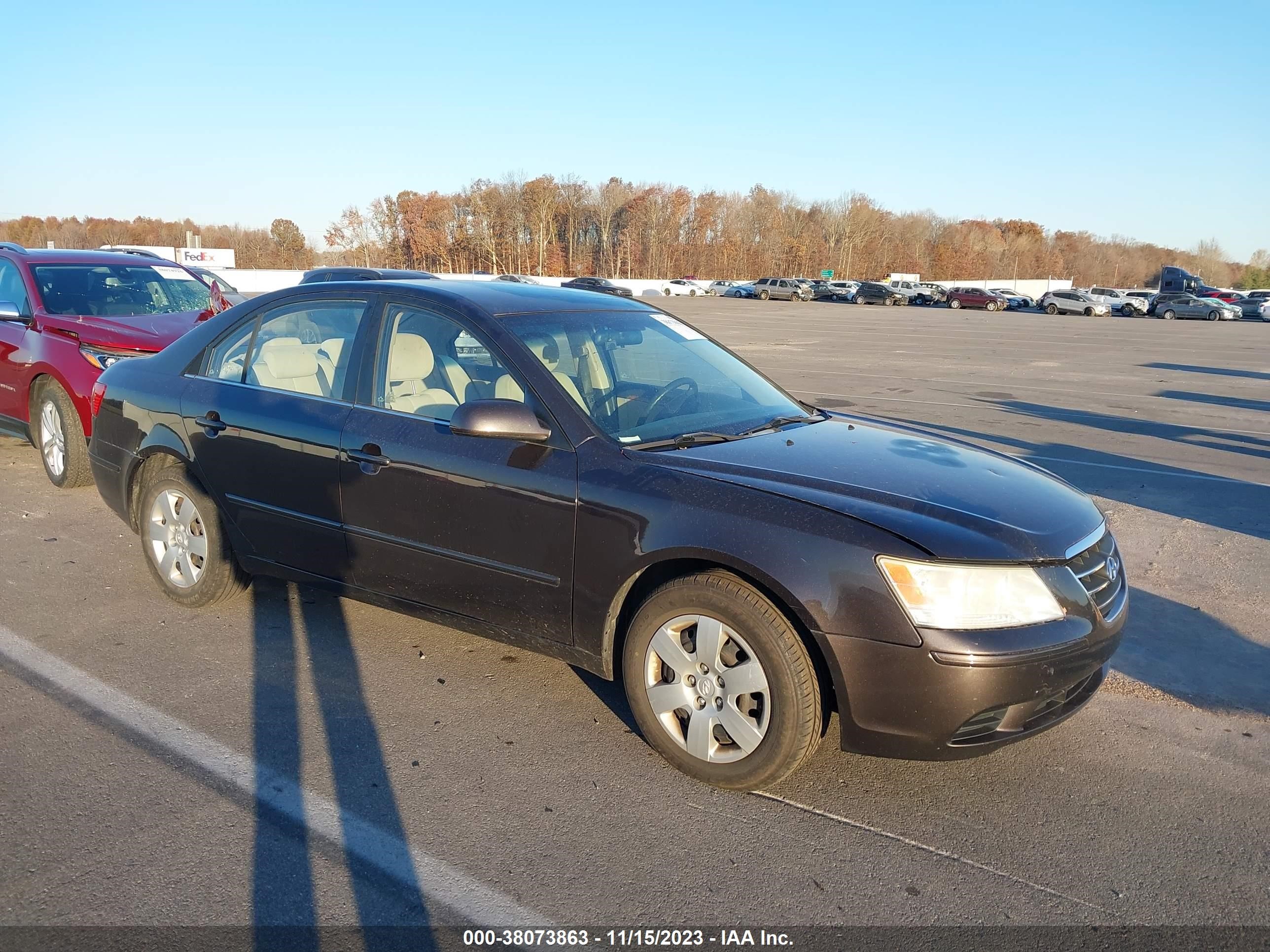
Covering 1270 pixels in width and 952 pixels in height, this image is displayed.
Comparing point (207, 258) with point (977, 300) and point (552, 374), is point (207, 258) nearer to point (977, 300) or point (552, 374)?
point (977, 300)

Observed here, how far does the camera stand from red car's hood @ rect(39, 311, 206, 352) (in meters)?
7.45

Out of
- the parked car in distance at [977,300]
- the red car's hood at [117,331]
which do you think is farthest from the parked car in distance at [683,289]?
the red car's hood at [117,331]

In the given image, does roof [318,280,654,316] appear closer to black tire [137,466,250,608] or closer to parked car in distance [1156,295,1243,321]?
black tire [137,466,250,608]

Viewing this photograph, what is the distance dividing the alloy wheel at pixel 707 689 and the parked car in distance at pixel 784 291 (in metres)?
67.5

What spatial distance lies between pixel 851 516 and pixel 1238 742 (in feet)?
6.53

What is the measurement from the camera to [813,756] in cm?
360

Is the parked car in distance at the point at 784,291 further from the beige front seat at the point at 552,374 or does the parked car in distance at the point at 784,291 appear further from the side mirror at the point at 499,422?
the side mirror at the point at 499,422

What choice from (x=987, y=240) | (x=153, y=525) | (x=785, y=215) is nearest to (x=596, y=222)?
(x=785, y=215)

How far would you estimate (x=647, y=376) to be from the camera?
4.30 meters

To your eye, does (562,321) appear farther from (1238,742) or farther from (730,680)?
(1238,742)

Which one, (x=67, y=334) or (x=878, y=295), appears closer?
(x=67, y=334)

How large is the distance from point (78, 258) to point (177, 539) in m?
4.91

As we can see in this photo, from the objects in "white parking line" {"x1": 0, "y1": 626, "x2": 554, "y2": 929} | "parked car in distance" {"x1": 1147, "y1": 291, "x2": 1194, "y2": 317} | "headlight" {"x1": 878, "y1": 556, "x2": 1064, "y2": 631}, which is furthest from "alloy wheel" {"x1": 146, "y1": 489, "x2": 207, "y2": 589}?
"parked car in distance" {"x1": 1147, "y1": 291, "x2": 1194, "y2": 317}

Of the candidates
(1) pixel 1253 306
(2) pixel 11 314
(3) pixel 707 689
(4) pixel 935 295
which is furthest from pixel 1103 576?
(4) pixel 935 295
